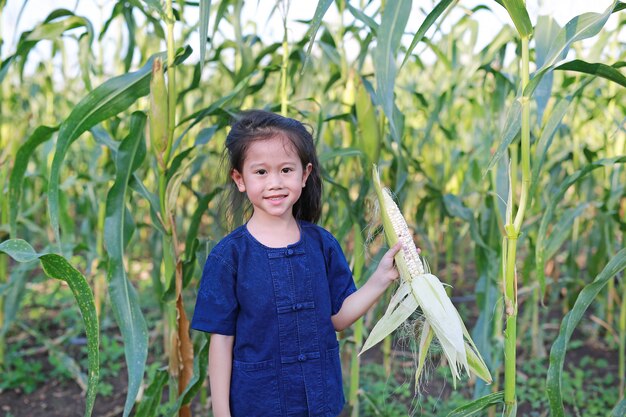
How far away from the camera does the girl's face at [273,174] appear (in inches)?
52.2

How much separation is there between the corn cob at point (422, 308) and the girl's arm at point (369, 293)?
0.03m

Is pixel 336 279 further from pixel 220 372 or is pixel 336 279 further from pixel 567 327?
pixel 567 327

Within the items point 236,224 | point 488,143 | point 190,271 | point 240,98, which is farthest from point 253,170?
point 488,143

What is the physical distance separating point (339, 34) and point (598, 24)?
43.8 inches

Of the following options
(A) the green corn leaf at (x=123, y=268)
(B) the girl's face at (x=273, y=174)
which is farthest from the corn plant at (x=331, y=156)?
(B) the girl's face at (x=273, y=174)

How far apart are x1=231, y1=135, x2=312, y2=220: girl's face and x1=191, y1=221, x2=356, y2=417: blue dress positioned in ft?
0.36

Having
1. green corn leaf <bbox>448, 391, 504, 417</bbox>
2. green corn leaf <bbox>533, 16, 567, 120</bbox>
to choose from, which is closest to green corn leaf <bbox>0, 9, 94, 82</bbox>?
green corn leaf <bbox>533, 16, 567, 120</bbox>

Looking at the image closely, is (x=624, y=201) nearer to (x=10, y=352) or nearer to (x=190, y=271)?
(x=190, y=271)

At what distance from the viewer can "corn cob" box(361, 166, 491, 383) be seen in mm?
1164

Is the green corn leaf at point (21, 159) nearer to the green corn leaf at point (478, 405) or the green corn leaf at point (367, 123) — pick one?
the green corn leaf at point (367, 123)

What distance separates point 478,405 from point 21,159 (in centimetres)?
128

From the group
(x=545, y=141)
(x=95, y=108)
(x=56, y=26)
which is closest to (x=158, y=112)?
(x=95, y=108)

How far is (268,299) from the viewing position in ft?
4.48

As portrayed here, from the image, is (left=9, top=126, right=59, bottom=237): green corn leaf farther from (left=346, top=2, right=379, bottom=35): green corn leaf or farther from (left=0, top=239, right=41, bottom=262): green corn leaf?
(left=346, top=2, right=379, bottom=35): green corn leaf
